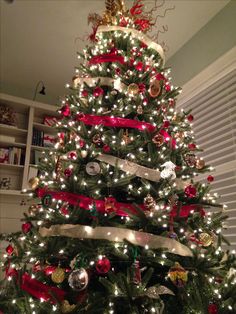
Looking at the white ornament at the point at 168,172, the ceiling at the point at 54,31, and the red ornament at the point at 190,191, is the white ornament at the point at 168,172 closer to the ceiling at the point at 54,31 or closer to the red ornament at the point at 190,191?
the red ornament at the point at 190,191

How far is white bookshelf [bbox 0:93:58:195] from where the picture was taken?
9.21 ft

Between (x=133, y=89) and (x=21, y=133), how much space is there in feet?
6.46

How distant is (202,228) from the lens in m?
1.27

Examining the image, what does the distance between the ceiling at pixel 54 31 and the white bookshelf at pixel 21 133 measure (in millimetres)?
279

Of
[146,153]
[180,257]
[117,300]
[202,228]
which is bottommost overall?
[117,300]

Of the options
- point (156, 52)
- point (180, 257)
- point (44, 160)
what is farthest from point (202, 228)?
point (156, 52)

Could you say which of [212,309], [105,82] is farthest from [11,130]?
[212,309]

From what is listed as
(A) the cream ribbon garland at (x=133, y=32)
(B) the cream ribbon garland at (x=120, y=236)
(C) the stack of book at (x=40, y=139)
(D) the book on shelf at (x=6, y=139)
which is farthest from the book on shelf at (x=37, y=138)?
(B) the cream ribbon garland at (x=120, y=236)

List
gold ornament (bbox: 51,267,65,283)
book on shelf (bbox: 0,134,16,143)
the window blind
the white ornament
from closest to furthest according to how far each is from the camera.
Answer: gold ornament (bbox: 51,267,65,283) < the white ornament < the window blind < book on shelf (bbox: 0,134,16,143)

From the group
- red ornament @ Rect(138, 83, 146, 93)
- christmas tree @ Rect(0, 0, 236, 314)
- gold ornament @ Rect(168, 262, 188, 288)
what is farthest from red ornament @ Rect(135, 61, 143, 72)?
gold ornament @ Rect(168, 262, 188, 288)

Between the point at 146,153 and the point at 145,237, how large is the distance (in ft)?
1.39

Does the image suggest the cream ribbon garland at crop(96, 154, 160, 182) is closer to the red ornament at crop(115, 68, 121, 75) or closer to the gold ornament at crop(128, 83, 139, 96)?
the gold ornament at crop(128, 83, 139, 96)

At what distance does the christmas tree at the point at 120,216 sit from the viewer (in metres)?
0.97

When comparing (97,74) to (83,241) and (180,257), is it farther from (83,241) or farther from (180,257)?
(180,257)
